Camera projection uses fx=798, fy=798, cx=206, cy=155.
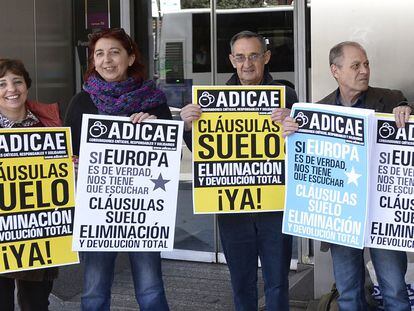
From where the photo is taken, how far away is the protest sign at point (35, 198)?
4.24 meters

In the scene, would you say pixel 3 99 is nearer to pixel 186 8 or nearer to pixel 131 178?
pixel 131 178

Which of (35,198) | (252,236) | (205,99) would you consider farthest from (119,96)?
(252,236)

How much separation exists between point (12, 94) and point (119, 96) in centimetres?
56

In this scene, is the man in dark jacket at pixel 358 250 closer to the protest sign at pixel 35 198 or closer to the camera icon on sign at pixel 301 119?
the camera icon on sign at pixel 301 119

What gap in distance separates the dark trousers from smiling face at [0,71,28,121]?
2.96 feet

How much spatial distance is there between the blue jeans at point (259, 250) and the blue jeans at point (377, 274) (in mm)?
316

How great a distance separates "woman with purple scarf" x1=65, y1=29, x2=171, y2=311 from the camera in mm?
4297

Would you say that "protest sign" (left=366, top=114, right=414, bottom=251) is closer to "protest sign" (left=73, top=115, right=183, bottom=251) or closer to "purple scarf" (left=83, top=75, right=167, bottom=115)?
"protest sign" (left=73, top=115, right=183, bottom=251)

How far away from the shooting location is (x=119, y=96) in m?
4.30

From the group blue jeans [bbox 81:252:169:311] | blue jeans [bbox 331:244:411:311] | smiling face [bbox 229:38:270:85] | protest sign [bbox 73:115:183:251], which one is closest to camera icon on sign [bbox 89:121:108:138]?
protest sign [bbox 73:115:183:251]

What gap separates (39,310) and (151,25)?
382 cm

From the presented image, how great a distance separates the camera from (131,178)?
4355mm

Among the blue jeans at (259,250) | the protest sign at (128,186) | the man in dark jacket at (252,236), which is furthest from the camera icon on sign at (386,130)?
the protest sign at (128,186)

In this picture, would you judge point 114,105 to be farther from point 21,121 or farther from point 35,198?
point 35,198
